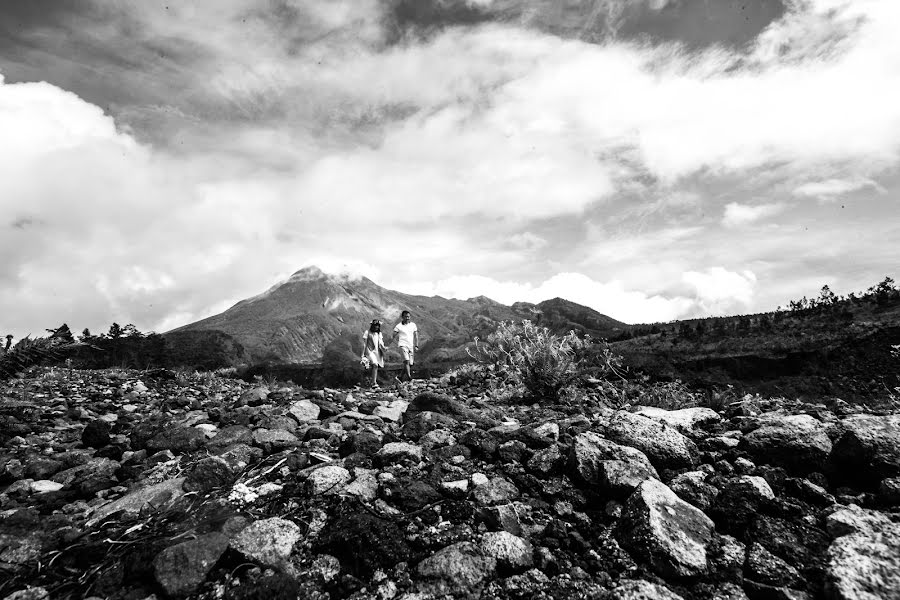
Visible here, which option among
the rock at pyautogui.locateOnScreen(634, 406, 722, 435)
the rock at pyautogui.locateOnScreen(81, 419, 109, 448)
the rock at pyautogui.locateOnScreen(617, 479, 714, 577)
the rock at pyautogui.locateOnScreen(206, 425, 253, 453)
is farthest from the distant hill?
the rock at pyautogui.locateOnScreen(81, 419, 109, 448)

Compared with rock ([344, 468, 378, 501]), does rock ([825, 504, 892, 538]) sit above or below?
below

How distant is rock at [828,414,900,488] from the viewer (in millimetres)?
2781

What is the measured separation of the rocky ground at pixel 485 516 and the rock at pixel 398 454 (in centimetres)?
2

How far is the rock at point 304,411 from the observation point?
568 centimetres

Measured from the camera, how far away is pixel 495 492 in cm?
310

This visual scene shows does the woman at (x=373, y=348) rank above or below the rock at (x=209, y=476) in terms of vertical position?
above

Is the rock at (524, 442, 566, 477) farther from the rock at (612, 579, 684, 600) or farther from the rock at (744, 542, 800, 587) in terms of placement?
the rock at (744, 542, 800, 587)

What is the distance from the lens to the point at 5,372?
10.4 ft

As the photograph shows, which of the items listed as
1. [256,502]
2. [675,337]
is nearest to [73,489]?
[256,502]

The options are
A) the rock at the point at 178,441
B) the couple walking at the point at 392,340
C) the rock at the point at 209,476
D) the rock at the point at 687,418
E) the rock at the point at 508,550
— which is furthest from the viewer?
the couple walking at the point at 392,340

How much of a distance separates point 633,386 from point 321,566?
748 cm

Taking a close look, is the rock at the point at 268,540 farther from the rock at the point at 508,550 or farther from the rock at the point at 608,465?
the rock at the point at 608,465

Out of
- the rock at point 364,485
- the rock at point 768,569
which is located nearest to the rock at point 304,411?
the rock at point 364,485

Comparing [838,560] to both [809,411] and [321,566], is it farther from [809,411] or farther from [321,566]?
[809,411]
